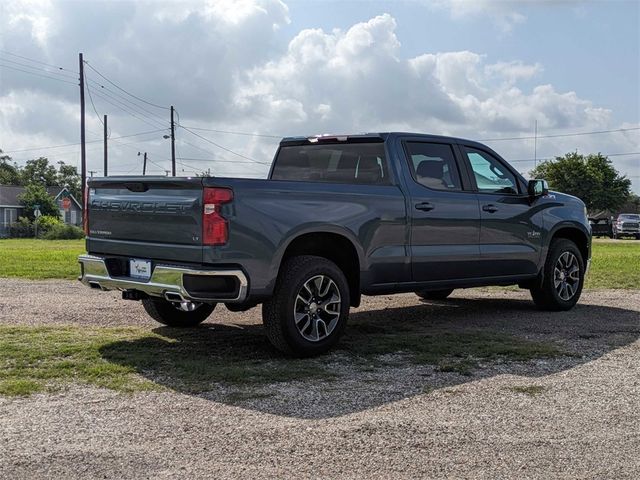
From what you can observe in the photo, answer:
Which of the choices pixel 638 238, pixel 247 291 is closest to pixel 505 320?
pixel 247 291

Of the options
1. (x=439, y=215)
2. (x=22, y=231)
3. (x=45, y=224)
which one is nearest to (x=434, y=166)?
(x=439, y=215)

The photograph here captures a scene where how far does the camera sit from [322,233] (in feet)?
21.6

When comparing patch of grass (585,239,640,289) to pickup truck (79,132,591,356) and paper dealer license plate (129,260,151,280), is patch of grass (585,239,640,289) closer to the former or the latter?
pickup truck (79,132,591,356)

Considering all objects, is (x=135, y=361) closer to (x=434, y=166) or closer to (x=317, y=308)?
(x=317, y=308)

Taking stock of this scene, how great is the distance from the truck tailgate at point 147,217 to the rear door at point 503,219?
3.42 metres

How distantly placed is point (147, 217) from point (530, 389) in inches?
127

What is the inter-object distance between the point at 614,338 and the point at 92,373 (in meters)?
4.87

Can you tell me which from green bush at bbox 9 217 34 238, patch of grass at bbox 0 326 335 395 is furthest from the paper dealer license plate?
green bush at bbox 9 217 34 238

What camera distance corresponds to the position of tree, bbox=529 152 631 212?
3113 inches

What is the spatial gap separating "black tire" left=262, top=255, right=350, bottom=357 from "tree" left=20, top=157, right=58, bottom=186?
116 meters

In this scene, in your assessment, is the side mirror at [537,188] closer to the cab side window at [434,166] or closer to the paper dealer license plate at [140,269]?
the cab side window at [434,166]

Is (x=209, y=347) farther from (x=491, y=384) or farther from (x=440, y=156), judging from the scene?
(x=440, y=156)

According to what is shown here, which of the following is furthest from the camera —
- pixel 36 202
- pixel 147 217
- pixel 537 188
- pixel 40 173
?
pixel 40 173

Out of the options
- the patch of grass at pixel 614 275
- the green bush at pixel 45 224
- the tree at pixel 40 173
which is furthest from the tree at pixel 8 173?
the patch of grass at pixel 614 275
